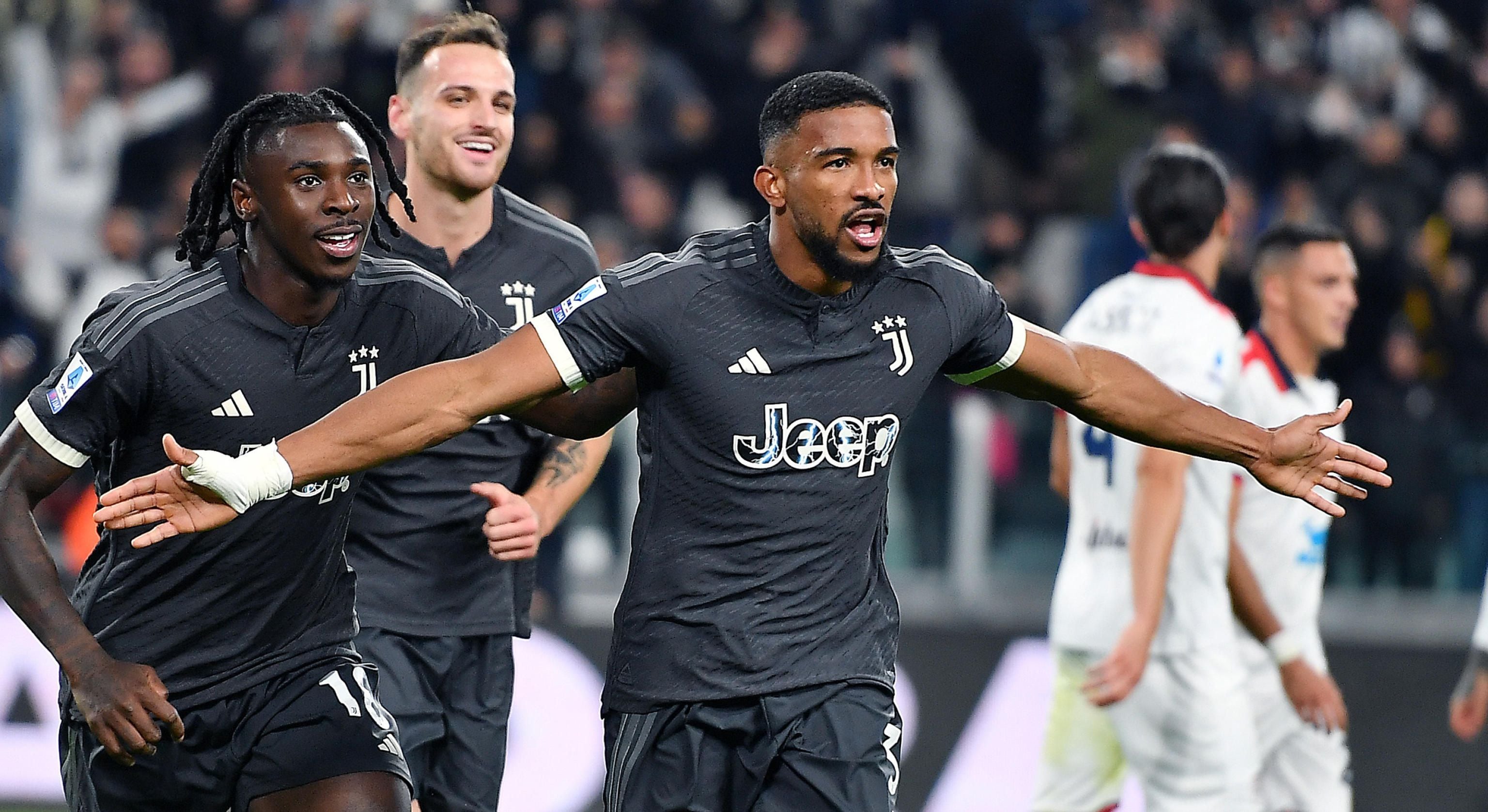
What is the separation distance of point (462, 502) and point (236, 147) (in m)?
1.34

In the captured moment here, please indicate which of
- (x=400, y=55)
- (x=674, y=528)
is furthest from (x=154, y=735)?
(x=400, y=55)

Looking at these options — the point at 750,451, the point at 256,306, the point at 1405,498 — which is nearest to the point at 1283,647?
the point at 1405,498

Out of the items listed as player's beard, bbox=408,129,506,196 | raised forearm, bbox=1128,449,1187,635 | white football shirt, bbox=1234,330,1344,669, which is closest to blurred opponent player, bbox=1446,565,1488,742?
white football shirt, bbox=1234,330,1344,669

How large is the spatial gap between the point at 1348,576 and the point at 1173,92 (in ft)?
12.0

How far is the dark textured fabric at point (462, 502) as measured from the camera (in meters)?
5.31

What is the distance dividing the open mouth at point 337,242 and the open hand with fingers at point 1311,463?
2188 millimetres

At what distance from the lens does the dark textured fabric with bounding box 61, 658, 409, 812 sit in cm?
427

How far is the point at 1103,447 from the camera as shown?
6223 millimetres

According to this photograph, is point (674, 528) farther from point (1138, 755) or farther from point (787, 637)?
point (1138, 755)

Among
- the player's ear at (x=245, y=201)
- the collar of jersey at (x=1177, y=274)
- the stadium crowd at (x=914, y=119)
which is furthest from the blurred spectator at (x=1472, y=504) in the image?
the player's ear at (x=245, y=201)

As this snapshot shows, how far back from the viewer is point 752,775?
421 centimetres

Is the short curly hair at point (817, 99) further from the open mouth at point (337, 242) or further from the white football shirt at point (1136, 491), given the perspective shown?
the white football shirt at point (1136, 491)

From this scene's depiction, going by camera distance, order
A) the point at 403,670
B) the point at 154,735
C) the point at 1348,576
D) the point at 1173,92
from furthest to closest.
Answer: the point at 1173,92 < the point at 1348,576 < the point at 403,670 < the point at 154,735

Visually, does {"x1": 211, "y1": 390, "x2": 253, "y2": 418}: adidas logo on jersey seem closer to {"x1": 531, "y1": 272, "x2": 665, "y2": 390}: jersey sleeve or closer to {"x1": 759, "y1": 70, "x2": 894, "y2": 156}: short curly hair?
{"x1": 531, "y1": 272, "x2": 665, "y2": 390}: jersey sleeve
